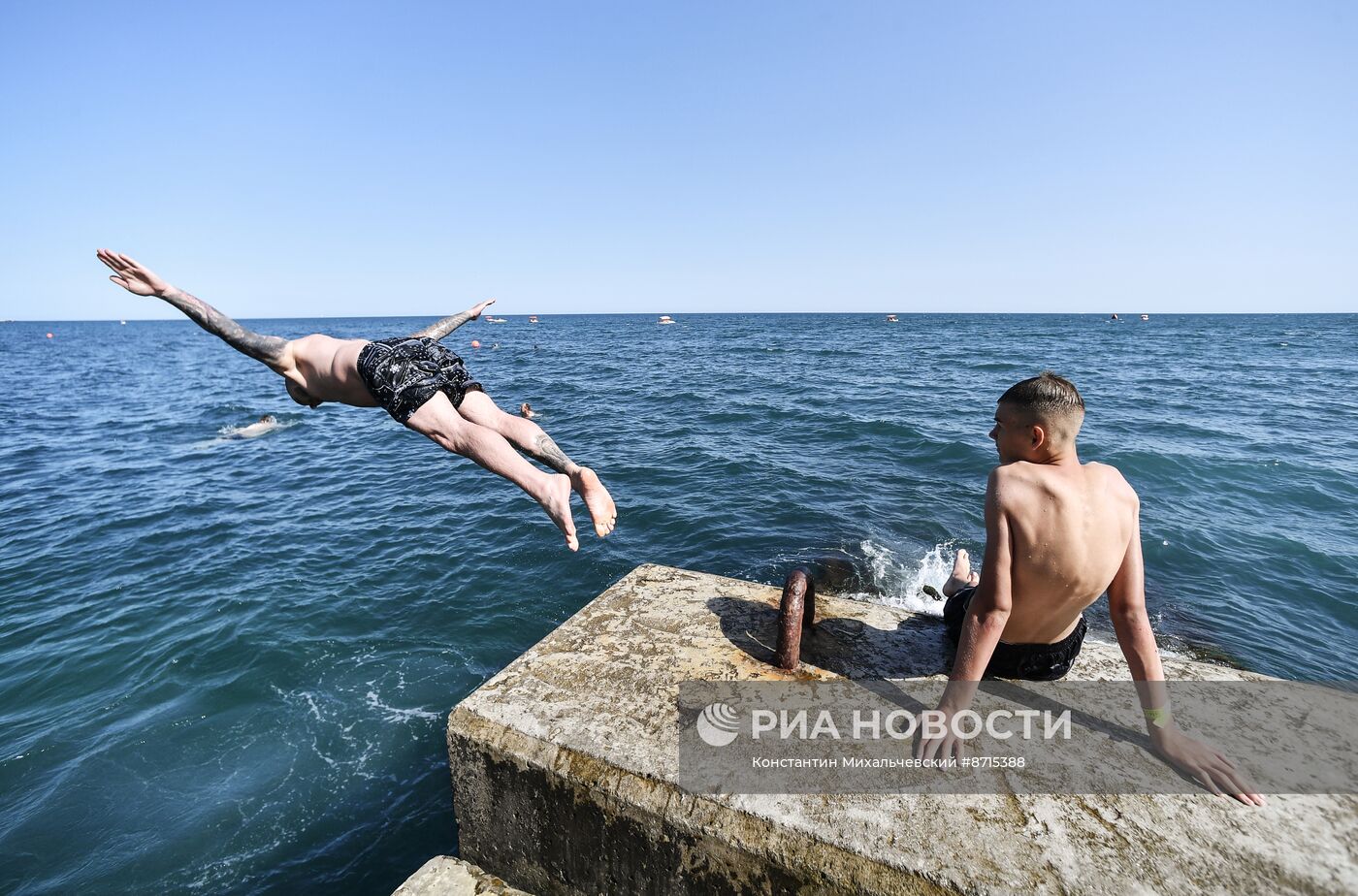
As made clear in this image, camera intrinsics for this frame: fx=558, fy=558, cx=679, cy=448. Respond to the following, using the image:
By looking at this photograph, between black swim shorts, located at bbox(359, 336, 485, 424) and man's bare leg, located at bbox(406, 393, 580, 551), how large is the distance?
84 millimetres

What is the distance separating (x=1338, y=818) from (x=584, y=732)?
330 centimetres

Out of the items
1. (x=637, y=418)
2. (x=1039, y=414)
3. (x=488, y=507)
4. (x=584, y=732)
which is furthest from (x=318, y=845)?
(x=637, y=418)

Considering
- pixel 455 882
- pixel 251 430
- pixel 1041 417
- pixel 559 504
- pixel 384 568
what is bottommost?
pixel 384 568

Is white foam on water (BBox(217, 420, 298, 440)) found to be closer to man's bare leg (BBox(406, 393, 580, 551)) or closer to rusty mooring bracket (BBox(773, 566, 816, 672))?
man's bare leg (BBox(406, 393, 580, 551))

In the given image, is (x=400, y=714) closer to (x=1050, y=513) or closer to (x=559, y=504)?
(x=559, y=504)

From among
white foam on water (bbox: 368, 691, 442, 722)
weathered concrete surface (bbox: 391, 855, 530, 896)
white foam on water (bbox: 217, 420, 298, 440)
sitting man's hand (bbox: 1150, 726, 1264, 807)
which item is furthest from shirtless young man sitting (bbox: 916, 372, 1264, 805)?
white foam on water (bbox: 217, 420, 298, 440)

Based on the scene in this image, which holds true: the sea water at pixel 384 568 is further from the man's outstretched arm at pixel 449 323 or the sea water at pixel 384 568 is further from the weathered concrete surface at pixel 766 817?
the man's outstretched arm at pixel 449 323

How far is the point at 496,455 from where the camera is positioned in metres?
3.34

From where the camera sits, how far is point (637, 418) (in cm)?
2089

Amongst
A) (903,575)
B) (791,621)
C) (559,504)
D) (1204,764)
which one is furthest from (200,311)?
(903,575)

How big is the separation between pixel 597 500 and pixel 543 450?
643mm

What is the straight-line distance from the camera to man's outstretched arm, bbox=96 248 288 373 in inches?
140

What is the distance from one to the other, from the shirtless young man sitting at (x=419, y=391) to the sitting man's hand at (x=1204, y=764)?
3.00 metres

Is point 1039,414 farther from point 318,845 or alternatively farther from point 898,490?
point 898,490
